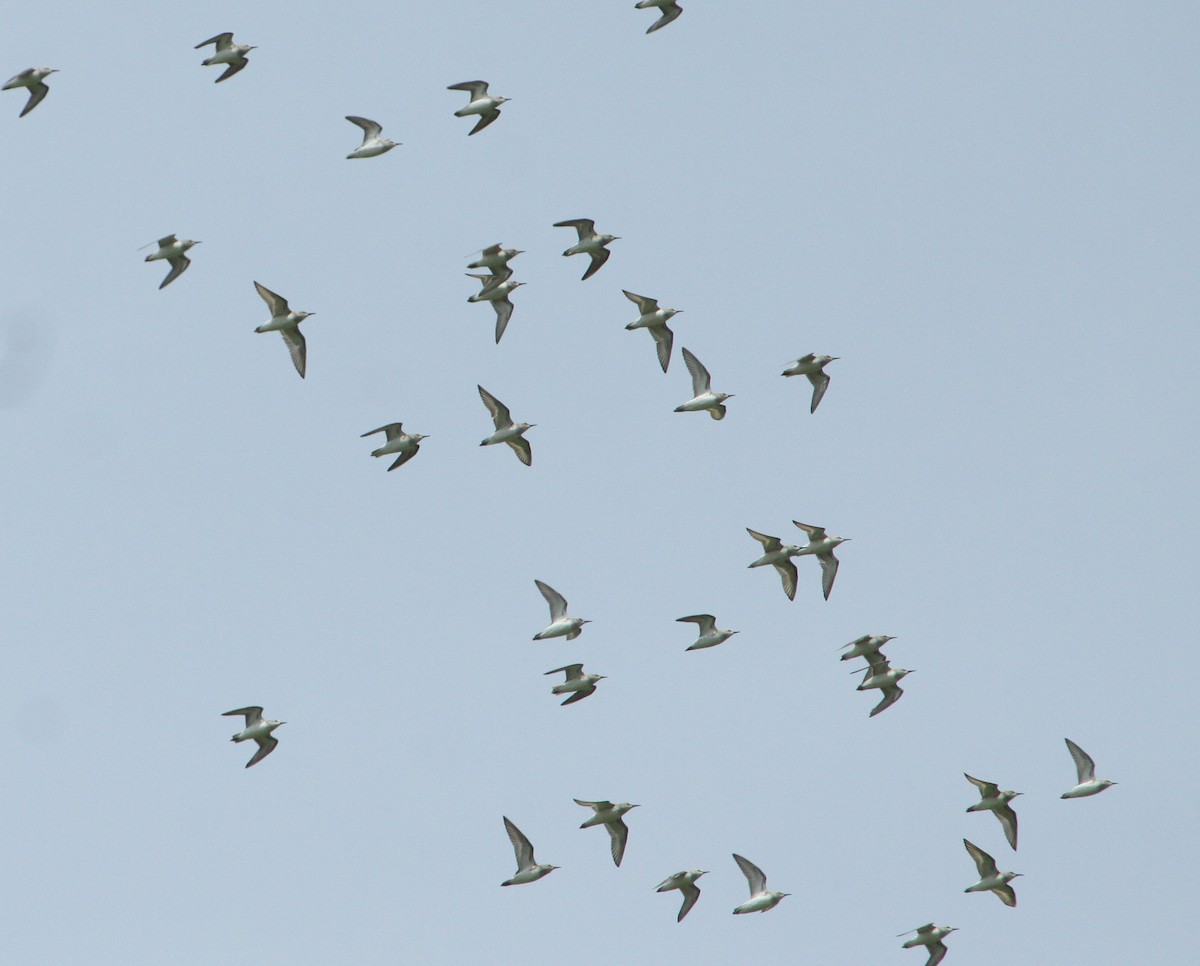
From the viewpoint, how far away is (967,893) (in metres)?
57.7

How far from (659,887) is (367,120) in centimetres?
2092

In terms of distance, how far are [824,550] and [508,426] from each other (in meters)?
9.68

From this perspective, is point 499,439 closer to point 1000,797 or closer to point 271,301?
point 271,301

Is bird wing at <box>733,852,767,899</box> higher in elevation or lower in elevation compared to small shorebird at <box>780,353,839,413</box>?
lower

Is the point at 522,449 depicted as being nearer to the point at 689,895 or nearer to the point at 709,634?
the point at 709,634

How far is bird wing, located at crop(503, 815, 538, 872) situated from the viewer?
184 feet

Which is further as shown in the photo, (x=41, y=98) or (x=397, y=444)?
(x=397, y=444)

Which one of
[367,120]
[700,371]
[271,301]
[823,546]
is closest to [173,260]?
[271,301]

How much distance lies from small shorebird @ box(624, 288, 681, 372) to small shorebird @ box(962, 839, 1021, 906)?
44.8 feet

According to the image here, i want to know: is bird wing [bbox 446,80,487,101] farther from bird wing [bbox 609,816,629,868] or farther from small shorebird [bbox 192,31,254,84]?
bird wing [bbox 609,816,629,868]

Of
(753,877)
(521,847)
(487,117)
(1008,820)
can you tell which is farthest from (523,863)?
(487,117)

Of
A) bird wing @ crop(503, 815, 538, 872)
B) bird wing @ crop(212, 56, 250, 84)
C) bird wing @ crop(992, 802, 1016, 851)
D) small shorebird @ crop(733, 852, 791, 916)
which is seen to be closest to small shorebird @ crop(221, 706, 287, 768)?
bird wing @ crop(503, 815, 538, 872)

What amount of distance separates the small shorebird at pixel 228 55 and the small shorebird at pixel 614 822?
20.4 m

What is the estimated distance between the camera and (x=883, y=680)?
6288 cm
